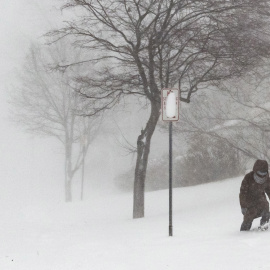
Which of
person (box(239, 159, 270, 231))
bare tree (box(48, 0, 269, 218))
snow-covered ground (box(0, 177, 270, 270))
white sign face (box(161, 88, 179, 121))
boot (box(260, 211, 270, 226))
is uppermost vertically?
bare tree (box(48, 0, 269, 218))

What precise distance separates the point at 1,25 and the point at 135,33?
5440 cm

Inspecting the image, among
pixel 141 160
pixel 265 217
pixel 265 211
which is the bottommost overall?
pixel 265 217

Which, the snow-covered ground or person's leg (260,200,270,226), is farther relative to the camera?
person's leg (260,200,270,226)

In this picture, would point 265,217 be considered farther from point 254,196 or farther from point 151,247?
point 151,247

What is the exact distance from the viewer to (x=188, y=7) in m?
10.6

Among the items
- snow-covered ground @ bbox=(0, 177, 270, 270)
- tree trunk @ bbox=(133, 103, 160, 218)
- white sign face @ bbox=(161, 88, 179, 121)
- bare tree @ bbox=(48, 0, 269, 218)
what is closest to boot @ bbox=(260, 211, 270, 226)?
snow-covered ground @ bbox=(0, 177, 270, 270)

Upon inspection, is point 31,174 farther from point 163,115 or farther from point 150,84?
point 163,115

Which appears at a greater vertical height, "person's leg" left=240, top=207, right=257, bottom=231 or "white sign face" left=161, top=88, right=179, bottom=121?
"white sign face" left=161, top=88, right=179, bottom=121

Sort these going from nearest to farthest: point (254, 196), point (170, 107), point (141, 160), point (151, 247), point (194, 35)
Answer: point (151, 247)
point (254, 196)
point (170, 107)
point (194, 35)
point (141, 160)

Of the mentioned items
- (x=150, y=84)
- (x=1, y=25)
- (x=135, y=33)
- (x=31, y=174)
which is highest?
(x=1, y=25)

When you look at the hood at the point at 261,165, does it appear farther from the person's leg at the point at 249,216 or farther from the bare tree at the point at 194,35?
the bare tree at the point at 194,35

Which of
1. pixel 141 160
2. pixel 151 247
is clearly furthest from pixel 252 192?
pixel 141 160

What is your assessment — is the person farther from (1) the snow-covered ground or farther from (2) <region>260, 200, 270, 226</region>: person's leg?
(1) the snow-covered ground

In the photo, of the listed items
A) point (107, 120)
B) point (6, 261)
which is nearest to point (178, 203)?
point (6, 261)
